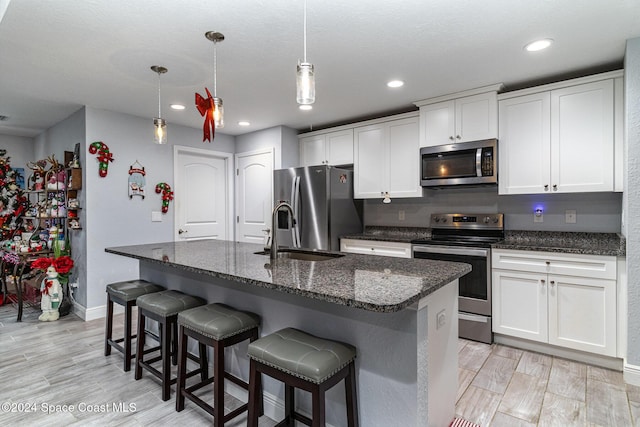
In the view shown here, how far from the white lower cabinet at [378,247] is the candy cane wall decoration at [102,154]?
280 centimetres

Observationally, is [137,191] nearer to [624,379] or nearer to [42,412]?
[42,412]

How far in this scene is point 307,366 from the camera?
1354mm

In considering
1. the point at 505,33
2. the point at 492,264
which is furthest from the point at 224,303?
the point at 505,33

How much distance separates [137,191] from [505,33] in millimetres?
3982

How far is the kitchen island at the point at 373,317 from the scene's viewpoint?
140 cm

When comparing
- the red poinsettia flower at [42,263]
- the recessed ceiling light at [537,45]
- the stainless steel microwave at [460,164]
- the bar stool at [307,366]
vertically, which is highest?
the recessed ceiling light at [537,45]

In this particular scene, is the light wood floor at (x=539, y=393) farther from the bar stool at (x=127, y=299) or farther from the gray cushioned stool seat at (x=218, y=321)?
the bar stool at (x=127, y=299)

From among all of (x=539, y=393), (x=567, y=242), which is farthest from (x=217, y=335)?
(x=567, y=242)

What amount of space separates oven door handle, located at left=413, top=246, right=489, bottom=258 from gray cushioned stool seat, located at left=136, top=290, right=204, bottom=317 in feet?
6.88

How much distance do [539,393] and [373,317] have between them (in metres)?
1.57

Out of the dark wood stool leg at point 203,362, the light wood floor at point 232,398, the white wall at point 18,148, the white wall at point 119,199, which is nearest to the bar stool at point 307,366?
the light wood floor at point 232,398

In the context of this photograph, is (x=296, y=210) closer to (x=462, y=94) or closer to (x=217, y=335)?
(x=462, y=94)

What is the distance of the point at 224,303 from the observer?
2273 mm

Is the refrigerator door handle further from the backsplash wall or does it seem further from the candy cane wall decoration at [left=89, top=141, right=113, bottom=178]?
the candy cane wall decoration at [left=89, top=141, right=113, bottom=178]
